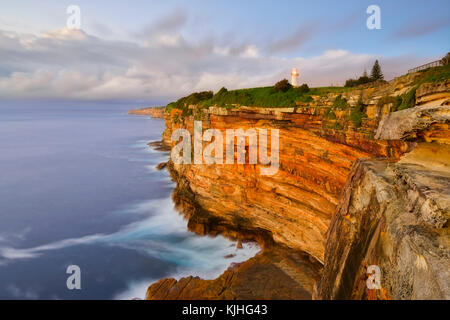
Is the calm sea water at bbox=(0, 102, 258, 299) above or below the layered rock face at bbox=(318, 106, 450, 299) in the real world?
below

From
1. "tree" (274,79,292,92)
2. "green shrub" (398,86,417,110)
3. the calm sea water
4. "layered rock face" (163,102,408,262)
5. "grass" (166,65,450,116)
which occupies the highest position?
"tree" (274,79,292,92)

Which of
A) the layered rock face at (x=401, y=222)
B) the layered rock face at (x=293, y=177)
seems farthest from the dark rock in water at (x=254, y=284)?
the layered rock face at (x=401, y=222)

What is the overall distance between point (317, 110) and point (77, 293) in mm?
19807

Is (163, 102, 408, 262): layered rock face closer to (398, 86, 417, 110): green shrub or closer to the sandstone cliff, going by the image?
the sandstone cliff

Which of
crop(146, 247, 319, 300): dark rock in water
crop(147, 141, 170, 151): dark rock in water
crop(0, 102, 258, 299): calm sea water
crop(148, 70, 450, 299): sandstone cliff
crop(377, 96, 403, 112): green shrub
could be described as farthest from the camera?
crop(147, 141, 170, 151): dark rock in water

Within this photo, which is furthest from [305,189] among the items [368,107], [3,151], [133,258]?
[3,151]

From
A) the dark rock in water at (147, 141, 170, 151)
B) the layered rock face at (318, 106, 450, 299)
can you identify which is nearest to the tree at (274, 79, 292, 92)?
the layered rock face at (318, 106, 450, 299)

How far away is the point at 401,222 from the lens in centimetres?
466

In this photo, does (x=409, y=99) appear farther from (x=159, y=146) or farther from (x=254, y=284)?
(x=159, y=146)

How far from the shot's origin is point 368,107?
39.2ft

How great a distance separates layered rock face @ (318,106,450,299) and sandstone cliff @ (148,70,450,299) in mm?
26

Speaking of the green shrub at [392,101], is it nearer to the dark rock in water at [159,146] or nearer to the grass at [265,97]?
the grass at [265,97]

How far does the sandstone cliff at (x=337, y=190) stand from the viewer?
15.4 ft

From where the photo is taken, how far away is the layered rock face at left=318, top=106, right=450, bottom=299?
12.5 ft
